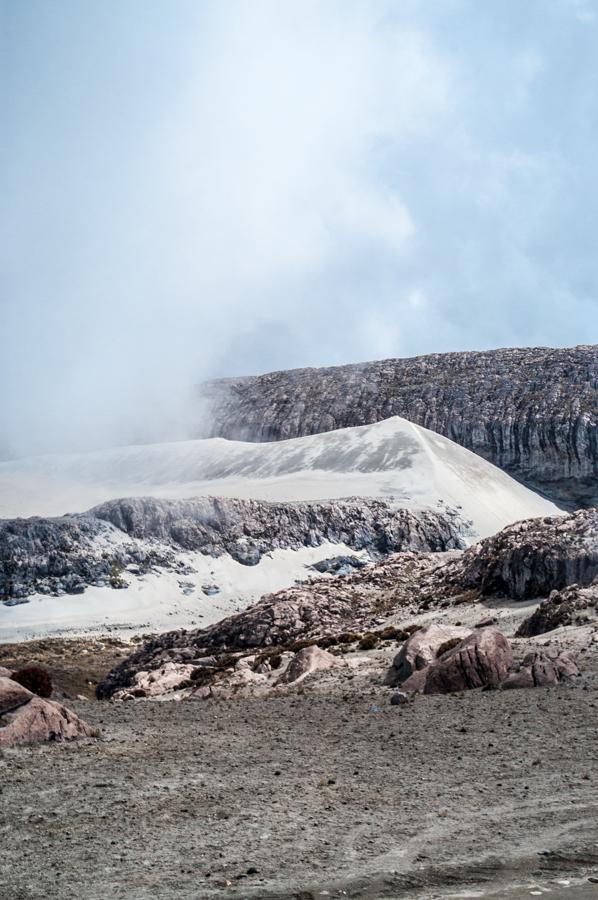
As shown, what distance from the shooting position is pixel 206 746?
1542cm

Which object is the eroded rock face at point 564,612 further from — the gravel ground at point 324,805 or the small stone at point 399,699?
the small stone at point 399,699

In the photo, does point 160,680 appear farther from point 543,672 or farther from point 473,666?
point 543,672

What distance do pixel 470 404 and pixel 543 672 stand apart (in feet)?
333

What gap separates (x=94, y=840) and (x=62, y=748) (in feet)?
17.8

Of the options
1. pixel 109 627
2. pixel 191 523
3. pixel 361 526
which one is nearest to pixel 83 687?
pixel 109 627

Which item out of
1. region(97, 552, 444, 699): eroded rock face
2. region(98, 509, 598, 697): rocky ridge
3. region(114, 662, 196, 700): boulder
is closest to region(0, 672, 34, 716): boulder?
region(114, 662, 196, 700): boulder

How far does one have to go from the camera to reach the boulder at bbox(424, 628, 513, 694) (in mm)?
17766

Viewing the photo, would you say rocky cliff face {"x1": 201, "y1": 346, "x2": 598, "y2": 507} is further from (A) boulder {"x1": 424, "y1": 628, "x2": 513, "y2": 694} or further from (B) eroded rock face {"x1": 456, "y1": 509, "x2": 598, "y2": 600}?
(A) boulder {"x1": 424, "y1": 628, "x2": 513, "y2": 694}

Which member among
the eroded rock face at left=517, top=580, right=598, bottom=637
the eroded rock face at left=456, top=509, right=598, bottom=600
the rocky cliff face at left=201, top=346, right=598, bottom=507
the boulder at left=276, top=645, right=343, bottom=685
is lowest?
the boulder at left=276, top=645, right=343, bottom=685

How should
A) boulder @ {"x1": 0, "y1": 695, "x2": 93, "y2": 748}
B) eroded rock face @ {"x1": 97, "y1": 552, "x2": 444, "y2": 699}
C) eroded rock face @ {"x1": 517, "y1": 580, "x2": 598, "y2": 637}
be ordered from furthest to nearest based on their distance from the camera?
eroded rock face @ {"x1": 97, "y1": 552, "x2": 444, "y2": 699} < eroded rock face @ {"x1": 517, "y1": 580, "x2": 598, "y2": 637} < boulder @ {"x1": 0, "y1": 695, "x2": 93, "y2": 748}

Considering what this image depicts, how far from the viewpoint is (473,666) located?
1800cm

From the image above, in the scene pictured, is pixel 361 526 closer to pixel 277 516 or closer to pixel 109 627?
pixel 277 516

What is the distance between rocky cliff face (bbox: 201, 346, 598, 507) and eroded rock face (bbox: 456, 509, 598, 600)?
2882 inches

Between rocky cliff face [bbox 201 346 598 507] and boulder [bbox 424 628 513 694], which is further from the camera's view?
rocky cliff face [bbox 201 346 598 507]
